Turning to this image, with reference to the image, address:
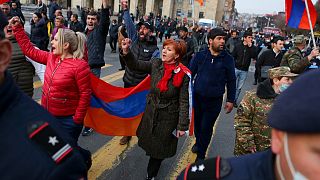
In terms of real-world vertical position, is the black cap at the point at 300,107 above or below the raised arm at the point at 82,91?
above

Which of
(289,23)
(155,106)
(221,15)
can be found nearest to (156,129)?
(155,106)

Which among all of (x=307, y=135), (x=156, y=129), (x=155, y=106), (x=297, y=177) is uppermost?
(x=307, y=135)

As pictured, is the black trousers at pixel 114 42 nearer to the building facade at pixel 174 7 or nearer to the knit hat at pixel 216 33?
the knit hat at pixel 216 33

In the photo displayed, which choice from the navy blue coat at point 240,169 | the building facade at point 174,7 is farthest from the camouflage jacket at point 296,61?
the building facade at point 174,7

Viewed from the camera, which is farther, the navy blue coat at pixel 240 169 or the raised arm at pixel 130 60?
the raised arm at pixel 130 60

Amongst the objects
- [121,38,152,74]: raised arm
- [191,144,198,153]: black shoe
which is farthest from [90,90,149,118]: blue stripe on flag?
[191,144,198,153]: black shoe

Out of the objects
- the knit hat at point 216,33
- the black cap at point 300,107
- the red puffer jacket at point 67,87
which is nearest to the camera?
the black cap at point 300,107

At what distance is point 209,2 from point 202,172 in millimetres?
85102

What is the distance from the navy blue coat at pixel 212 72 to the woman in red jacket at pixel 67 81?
164 cm

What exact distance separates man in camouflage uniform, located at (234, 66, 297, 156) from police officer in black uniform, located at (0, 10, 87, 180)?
205 centimetres

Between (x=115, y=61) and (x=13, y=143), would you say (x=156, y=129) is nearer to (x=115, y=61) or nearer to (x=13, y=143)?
(x=13, y=143)

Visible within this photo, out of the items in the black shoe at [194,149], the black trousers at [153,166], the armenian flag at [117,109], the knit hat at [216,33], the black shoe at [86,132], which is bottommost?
the black shoe at [194,149]

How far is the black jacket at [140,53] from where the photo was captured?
17.0 feet

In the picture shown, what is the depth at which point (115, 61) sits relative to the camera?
1322 centimetres
